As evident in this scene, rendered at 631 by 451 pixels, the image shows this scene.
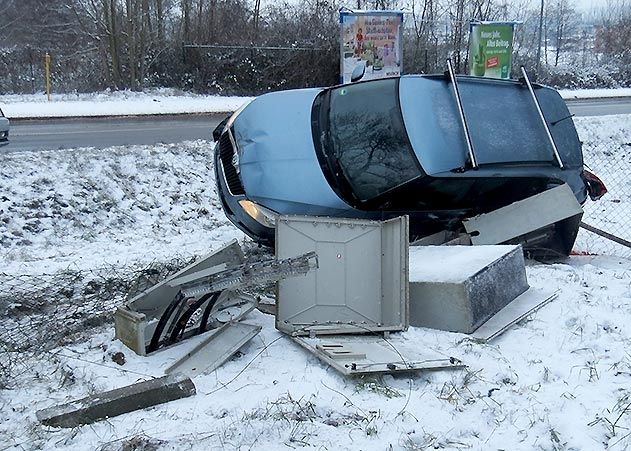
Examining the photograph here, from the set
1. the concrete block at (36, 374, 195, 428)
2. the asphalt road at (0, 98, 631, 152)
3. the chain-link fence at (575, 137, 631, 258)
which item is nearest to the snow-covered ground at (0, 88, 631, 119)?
the asphalt road at (0, 98, 631, 152)

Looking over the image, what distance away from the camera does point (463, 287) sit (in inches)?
190

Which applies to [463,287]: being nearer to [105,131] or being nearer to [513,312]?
[513,312]

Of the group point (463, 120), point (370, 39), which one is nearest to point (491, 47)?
point (370, 39)

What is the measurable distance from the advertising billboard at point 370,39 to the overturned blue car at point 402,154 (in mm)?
11344

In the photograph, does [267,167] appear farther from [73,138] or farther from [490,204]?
[73,138]

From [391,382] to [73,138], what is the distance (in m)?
10.3

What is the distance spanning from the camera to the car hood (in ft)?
20.5

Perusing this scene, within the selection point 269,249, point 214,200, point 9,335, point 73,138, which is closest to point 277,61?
point 73,138

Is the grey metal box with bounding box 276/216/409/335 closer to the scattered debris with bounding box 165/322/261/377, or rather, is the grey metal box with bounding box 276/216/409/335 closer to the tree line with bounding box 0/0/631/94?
the scattered debris with bounding box 165/322/261/377

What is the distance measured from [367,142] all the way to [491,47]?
45.5ft

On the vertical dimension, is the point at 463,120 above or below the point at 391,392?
above

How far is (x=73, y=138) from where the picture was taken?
42.4ft

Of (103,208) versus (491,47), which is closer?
(103,208)

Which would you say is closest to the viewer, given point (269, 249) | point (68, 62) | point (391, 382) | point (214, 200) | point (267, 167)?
point (391, 382)
